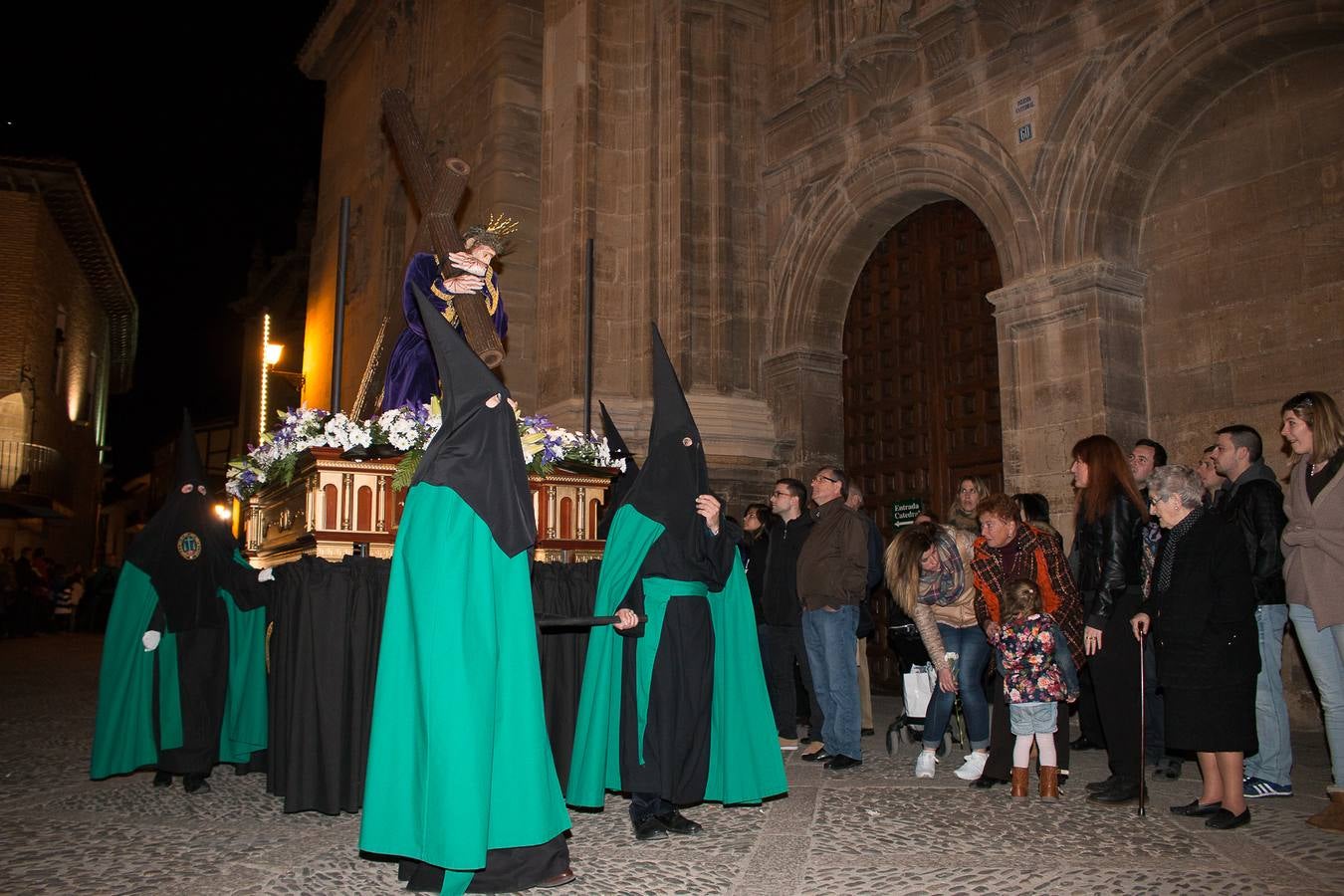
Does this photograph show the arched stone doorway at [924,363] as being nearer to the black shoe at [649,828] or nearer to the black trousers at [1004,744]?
the black trousers at [1004,744]

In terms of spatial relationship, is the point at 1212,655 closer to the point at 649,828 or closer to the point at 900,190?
the point at 649,828

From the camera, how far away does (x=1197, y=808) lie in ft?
16.0

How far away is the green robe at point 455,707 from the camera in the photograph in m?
3.60

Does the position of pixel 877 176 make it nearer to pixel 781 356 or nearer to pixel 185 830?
pixel 781 356

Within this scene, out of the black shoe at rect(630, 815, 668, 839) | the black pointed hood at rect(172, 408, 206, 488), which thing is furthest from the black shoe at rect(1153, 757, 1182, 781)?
the black pointed hood at rect(172, 408, 206, 488)

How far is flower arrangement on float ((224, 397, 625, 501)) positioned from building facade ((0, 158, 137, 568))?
950 inches

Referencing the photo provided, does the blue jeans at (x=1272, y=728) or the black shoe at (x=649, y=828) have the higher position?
the blue jeans at (x=1272, y=728)

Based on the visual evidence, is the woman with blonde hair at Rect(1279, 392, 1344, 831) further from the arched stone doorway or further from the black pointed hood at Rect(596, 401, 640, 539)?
the arched stone doorway

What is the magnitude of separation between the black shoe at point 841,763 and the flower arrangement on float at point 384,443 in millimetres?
2238

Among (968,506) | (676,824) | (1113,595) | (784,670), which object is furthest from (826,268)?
(676,824)

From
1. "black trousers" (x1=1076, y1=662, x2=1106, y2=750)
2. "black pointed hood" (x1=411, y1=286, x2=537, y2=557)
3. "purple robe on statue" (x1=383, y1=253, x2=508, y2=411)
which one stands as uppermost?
"purple robe on statue" (x1=383, y1=253, x2=508, y2=411)

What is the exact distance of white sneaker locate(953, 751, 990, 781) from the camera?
19.1 feet

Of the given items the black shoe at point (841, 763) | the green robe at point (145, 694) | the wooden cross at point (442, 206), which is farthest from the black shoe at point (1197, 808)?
the green robe at point (145, 694)

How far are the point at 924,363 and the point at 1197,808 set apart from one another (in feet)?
20.5
